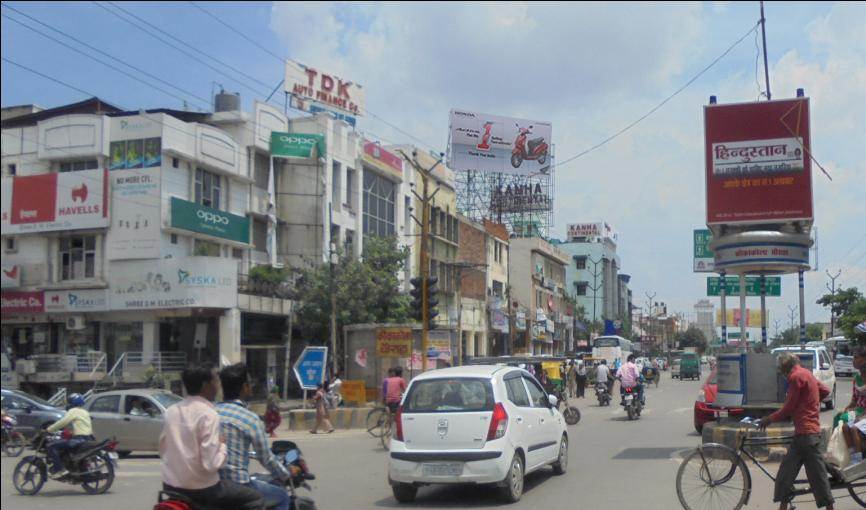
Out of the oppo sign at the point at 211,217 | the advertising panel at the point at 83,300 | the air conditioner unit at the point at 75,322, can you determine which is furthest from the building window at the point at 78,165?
the air conditioner unit at the point at 75,322

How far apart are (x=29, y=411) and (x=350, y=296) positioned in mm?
16897

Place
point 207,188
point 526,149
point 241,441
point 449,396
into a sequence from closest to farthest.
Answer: point 241,441 < point 449,396 < point 207,188 < point 526,149

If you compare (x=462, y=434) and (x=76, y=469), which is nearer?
(x=462, y=434)

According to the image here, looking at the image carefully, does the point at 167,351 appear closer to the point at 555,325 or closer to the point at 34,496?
the point at 34,496

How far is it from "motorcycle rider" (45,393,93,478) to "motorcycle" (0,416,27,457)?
4003 mm

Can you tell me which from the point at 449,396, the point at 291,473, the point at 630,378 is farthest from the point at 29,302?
the point at 291,473

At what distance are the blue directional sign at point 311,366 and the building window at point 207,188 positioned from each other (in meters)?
11.9

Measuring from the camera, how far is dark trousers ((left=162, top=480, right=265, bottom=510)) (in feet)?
20.9

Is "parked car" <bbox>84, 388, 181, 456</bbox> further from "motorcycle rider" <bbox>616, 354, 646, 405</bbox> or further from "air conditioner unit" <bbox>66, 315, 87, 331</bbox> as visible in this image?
"air conditioner unit" <bbox>66, 315, 87, 331</bbox>

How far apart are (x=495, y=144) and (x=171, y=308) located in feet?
97.3

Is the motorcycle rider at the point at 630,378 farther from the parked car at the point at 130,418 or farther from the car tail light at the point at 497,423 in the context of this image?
the car tail light at the point at 497,423

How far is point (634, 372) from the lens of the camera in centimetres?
2527

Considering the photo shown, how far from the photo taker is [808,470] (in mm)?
9016

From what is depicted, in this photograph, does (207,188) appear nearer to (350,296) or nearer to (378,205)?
(350,296)
